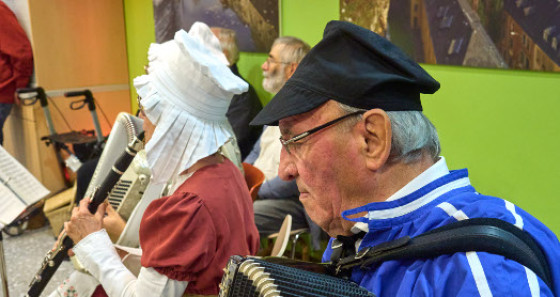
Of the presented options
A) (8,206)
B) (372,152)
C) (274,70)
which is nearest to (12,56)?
(274,70)

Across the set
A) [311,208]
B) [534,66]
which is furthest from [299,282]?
[534,66]

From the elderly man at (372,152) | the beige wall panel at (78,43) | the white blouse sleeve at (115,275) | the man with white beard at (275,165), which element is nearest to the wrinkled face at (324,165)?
the elderly man at (372,152)

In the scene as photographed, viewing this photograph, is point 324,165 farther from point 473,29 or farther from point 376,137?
point 473,29

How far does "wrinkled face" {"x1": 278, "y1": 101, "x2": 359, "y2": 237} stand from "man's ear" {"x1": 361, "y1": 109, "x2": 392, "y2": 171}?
2 centimetres

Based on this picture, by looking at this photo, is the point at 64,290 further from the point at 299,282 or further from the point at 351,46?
the point at 351,46

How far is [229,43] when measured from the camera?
156 inches

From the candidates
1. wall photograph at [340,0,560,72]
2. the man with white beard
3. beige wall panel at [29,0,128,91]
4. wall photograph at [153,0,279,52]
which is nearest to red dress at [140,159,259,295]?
the man with white beard

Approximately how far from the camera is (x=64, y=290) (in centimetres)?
194

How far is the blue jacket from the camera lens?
779 mm

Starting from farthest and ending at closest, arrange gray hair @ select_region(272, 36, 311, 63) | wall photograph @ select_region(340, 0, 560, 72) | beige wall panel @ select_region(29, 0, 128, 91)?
1. beige wall panel @ select_region(29, 0, 128, 91)
2. gray hair @ select_region(272, 36, 311, 63)
3. wall photograph @ select_region(340, 0, 560, 72)

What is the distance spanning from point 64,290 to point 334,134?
145cm

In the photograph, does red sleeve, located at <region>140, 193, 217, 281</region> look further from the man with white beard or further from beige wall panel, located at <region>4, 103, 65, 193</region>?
beige wall panel, located at <region>4, 103, 65, 193</region>

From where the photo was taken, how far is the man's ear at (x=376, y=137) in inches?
36.5

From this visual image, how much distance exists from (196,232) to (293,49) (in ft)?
6.94
